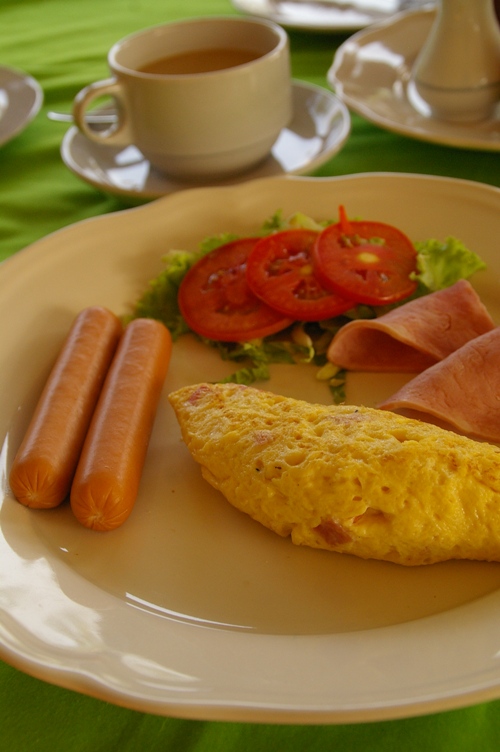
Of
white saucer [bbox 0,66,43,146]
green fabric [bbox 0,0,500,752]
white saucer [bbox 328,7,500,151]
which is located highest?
white saucer [bbox 328,7,500,151]

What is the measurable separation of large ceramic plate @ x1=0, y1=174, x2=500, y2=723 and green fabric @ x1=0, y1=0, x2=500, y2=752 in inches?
6.0

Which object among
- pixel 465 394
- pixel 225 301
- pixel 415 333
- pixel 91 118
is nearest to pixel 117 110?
pixel 91 118

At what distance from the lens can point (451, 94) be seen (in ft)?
9.70

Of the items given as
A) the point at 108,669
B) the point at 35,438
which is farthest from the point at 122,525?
the point at 108,669

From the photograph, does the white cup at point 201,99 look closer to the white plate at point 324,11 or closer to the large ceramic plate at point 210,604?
the large ceramic plate at point 210,604

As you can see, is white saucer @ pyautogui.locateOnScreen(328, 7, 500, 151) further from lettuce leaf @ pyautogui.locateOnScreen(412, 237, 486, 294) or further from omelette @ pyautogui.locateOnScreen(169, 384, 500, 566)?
omelette @ pyautogui.locateOnScreen(169, 384, 500, 566)

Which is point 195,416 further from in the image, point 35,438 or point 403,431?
point 403,431

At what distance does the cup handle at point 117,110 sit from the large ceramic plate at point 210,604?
846 mm

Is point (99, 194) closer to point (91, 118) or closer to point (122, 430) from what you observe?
point (91, 118)

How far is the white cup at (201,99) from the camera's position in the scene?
2688 millimetres

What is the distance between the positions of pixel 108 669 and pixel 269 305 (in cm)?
129

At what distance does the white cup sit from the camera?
2.69 meters

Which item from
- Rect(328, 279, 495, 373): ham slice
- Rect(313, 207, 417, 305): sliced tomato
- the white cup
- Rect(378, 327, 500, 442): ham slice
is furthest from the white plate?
Rect(378, 327, 500, 442): ham slice

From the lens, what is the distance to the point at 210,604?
5.08 feet
